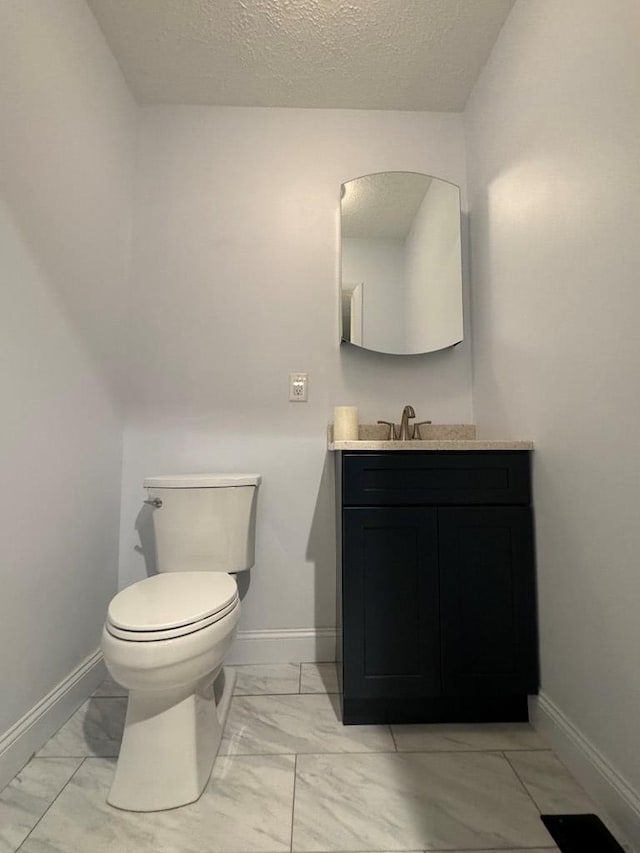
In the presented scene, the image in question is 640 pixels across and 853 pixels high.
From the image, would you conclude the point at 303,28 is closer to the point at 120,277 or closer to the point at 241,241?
the point at 241,241


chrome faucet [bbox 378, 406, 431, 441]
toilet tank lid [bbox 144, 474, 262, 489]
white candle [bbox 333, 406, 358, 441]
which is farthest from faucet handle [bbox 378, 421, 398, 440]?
toilet tank lid [bbox 144, 474, 262, 489]

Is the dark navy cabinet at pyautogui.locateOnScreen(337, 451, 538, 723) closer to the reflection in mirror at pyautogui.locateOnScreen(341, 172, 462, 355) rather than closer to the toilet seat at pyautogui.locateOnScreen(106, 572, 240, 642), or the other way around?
the toilet seat at pyautogui.locateOnScreen(106, 572, 240, 642)

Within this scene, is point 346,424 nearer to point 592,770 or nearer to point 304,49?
point 592,770

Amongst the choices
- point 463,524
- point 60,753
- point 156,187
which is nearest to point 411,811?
point 463,524

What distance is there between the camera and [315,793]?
1.04 meters

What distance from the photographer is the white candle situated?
5.40ft

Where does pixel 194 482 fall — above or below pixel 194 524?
above

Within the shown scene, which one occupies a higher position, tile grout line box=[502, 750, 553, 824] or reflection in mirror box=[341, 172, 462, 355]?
reflection in mirror box=[341, 172, 462, 355]

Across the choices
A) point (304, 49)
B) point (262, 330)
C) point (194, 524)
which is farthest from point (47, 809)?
point (304, 49)

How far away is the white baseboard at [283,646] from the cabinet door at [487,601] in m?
0.59

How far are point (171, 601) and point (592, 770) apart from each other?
3.64 feet

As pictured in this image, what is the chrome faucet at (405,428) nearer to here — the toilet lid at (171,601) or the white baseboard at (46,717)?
the toilet lid at (171,601)

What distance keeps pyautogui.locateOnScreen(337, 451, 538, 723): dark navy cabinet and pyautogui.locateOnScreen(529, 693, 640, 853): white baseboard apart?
7 cm

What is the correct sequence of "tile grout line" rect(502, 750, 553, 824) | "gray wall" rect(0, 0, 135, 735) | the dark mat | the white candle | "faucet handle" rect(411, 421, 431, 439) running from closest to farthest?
the dark mat → "tile grout line" rect(502, 750, 553, 824) → "gray wall" rect(0, 0, 135, 735) → the white candle → "faucet handle" rect(411, 421, 431, 439)
